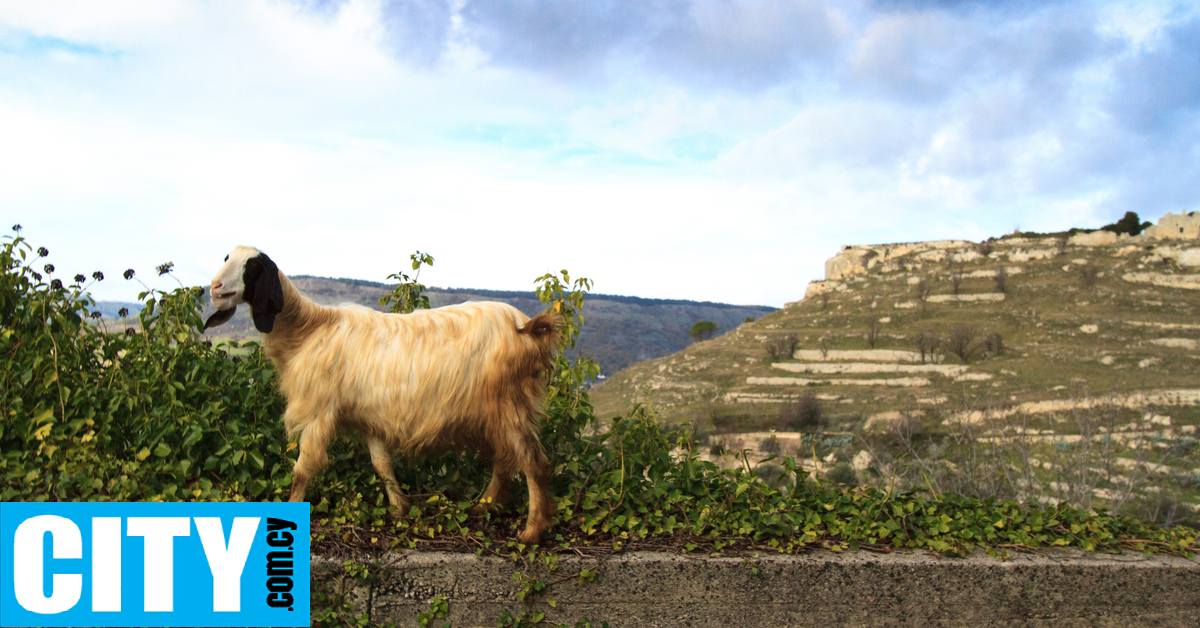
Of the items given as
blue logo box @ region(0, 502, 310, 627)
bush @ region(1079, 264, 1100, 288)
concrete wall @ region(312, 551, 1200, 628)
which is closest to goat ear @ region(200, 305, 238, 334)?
blue logo box @ region(0, 502, 310, 627)

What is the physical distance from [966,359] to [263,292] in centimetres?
7067

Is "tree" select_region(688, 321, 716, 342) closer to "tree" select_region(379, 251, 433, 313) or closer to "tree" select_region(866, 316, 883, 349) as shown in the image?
"tree" select_region(866, 316, 883, 349)

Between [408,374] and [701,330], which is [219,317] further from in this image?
[701,330]

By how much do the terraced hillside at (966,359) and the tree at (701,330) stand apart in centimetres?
747

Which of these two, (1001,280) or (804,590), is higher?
(1001,280)

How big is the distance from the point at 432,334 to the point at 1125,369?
226 feet

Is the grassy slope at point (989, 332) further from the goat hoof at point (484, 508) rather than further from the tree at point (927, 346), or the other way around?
the goat hoof at point (484, 508)

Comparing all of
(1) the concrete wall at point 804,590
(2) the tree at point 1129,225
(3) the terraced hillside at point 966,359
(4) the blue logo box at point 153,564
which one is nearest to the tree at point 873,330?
(3) the terraced hillside at point 966,359

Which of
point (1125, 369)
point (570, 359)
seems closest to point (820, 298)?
point (1125, 369)

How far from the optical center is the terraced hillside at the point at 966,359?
45.6 meters

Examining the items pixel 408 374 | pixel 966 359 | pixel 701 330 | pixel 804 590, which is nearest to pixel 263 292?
pixel 408 374

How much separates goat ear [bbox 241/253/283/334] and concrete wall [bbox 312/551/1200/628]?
1.14m

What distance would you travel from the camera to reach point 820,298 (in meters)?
98.2

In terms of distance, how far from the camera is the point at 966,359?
65938 millimetres
